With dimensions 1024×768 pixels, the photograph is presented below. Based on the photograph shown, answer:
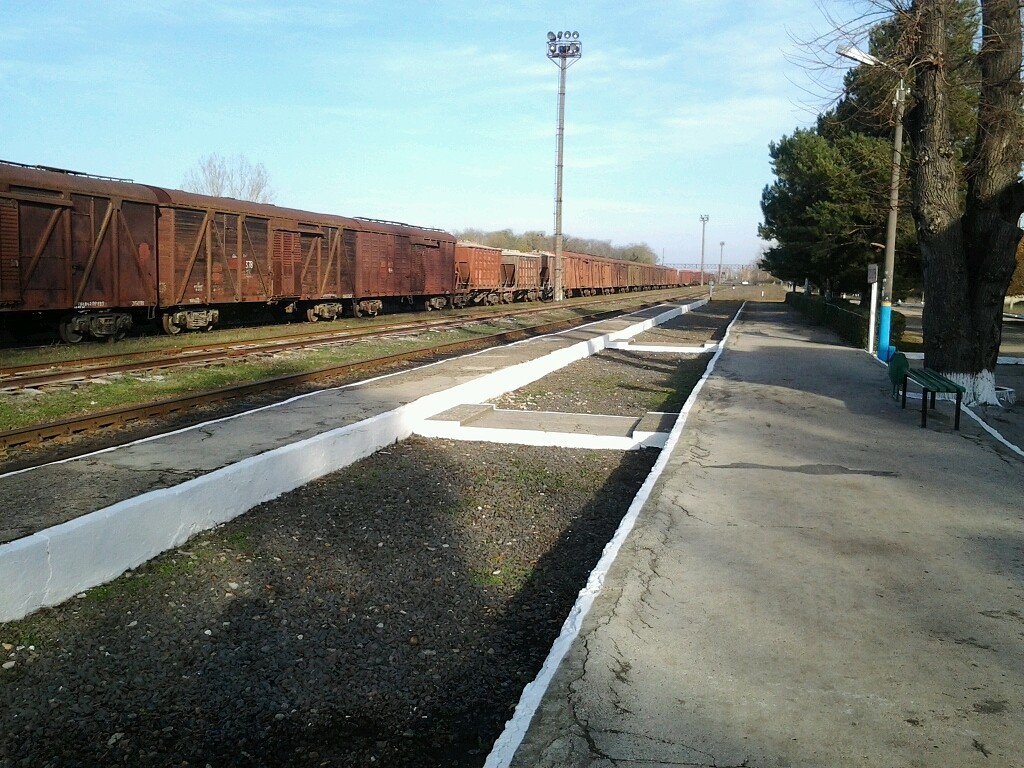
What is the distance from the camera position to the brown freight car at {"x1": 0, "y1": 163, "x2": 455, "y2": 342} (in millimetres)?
14391

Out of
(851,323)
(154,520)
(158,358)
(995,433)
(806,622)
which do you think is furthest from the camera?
(851,323)

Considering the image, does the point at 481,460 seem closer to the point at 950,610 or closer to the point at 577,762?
the point at 950,610

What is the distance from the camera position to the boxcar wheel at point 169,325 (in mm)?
18359

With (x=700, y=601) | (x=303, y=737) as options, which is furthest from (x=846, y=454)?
(x=303, y=737)

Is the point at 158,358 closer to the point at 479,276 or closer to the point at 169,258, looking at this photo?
the point at 169,258

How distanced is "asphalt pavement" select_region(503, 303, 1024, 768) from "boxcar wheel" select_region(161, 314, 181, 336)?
45.4 feet

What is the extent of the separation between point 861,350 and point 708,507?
14254 millimetres

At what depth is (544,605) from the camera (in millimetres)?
5148

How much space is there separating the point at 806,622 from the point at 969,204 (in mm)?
10052

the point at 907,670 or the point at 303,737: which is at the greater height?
the point at 907,670

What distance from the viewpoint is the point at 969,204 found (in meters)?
12.1

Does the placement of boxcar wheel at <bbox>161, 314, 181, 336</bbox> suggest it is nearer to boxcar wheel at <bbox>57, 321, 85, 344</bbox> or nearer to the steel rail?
boxcar wheel at <bbox>57, 321, 85, 344</bbox>

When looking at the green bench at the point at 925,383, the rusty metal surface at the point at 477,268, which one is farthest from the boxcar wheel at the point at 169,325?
the rusty metal surface at the point at 477,268

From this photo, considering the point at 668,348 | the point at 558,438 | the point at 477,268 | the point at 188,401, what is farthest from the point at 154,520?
the point at 477,268
